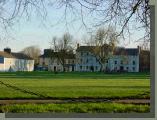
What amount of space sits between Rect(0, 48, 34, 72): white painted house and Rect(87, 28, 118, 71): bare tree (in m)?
0.43

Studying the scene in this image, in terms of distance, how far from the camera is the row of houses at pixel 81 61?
2625 millimetres

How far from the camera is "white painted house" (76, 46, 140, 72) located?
2.63 m

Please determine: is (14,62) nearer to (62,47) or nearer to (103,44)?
(62,47)

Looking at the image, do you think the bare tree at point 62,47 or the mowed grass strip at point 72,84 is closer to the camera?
the bare tree at point 62,47

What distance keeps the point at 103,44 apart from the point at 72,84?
24.6 inches

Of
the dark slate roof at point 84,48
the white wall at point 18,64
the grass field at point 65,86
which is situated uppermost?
the dark slate roof at point 84,48

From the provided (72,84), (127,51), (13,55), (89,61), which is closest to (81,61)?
(89,61)

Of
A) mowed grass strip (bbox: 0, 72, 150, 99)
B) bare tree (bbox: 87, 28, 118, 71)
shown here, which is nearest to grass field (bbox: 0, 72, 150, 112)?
mowed grass strip (bbox: 0, 72, 150, 99)

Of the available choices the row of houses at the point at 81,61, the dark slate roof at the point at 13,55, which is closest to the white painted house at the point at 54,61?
the row of houses at the point at 81,61

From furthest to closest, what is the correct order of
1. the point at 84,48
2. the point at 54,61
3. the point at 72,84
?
1. the point at 72,84
2. the point at 54,61
3. the point at 84,48

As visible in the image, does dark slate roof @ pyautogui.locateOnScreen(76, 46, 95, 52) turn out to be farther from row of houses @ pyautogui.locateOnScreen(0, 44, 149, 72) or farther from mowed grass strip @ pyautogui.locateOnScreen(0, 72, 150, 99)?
mowed grass strip @ pyautogui.locateOnScreen(0, 72, 150, 99)

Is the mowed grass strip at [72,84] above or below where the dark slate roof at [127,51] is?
below

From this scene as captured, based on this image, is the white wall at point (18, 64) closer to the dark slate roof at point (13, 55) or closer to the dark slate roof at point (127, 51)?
the dark slate roof at point (13, 55)

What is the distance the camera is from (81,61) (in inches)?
106
